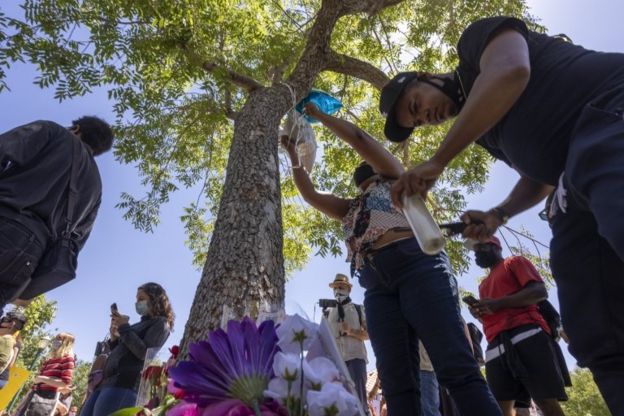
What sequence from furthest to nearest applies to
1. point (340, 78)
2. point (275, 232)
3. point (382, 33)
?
1. point (340, 78)
2. point (382, 33)
3. point (275, 232)

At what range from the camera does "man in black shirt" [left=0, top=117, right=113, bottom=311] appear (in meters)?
1.90

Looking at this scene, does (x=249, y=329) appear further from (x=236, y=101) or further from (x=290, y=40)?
(x=236, y=101)

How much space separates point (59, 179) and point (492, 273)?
3145mm

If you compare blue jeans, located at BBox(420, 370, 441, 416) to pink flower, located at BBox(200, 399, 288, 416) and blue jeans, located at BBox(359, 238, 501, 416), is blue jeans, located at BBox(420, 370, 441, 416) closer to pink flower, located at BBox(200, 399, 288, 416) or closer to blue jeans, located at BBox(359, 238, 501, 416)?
blue jeans, located at BBox(359, 238, 501, 416)

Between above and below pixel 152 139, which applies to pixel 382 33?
above

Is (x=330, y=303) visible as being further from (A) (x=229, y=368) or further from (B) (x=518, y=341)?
(A) (x=229, y=368)

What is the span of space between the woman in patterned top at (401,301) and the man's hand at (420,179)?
59 cm

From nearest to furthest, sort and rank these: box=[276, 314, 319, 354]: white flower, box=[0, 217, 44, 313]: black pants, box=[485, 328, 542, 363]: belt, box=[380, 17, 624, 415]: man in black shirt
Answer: box=[276, 314, 319, 354]: white flower < box=[380, 17, 624, 415]: man in black shirt < box=[0, 217, 44, 313]: black pants < box=[485, 328, 542, 363]: belt

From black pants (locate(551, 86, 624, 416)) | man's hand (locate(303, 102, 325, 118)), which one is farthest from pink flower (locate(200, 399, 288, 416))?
man's hand (locate(303, 102, 325, 118))

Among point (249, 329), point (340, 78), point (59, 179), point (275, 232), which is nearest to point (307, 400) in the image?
point (249, 329)

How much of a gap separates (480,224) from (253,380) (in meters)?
1.27

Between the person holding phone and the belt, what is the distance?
2.66m

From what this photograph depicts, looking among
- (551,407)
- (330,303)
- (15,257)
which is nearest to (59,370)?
(330,303)

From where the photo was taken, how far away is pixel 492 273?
3.48 meters
